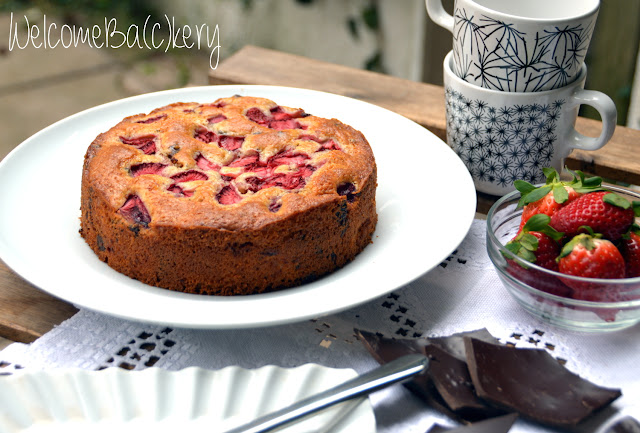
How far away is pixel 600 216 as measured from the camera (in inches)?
46.6

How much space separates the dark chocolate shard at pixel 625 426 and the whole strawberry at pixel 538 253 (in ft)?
0.82

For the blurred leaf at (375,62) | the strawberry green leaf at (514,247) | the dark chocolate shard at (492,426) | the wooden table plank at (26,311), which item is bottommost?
the blurred leaf at (375,62)

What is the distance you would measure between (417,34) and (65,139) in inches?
97.5

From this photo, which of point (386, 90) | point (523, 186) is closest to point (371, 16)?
point (386, 90)

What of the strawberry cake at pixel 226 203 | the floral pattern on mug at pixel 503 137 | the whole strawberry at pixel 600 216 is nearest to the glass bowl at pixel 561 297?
the whole strawberry at pixel 600 216

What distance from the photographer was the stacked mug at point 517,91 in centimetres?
151

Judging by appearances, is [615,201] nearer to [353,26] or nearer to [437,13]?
[437,13]

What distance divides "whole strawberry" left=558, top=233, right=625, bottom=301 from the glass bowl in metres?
0.01

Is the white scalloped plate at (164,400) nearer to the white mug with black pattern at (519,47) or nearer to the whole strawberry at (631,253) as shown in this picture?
the whole strawberry at (631,253)

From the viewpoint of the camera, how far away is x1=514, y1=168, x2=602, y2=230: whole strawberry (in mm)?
1259

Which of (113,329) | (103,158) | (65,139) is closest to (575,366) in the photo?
(113,329)

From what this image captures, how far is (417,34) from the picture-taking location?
12.0ft

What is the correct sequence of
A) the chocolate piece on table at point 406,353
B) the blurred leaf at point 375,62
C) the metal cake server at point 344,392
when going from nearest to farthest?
the metal cake server at point 344,392, the chocolate piece on table at point 406,353, the blurred leaf at point 375,62

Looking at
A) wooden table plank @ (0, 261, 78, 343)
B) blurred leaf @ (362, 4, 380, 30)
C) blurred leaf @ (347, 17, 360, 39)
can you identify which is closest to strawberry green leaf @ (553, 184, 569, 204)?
wooden table plank @ (0, 261, 78, 343)
